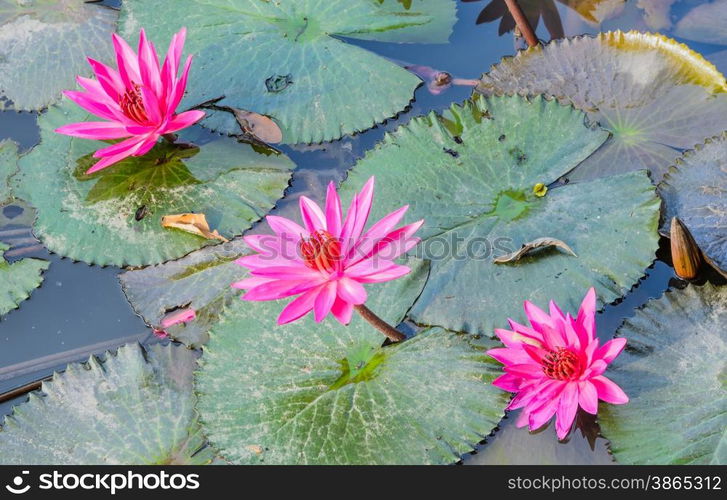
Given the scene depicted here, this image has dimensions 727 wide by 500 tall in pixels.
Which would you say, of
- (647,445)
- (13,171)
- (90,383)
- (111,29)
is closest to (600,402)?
(647,445)

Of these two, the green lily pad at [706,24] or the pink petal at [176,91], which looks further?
the green lily pad at [706,24]

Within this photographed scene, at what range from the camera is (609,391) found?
248 centimetres

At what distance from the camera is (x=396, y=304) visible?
2865 millimetres

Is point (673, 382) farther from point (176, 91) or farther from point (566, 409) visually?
point (176, 91)

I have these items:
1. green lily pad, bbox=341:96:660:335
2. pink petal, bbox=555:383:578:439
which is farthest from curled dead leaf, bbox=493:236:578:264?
pink petal, bbox=555:383:578:439

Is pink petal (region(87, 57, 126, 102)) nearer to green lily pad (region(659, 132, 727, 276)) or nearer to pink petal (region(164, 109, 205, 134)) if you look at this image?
pink petal (region(164, 109, 205, 134))

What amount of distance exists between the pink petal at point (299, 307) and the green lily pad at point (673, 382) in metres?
1.10

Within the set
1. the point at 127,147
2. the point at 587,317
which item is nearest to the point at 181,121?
the point at 127,147

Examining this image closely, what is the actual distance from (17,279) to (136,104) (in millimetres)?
912

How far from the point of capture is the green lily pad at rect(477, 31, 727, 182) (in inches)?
132

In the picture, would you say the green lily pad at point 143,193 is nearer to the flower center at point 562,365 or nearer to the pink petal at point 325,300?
the pink petal at point 325,300

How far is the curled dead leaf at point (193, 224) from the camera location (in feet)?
10.7

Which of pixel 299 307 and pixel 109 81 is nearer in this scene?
pixel 299 307

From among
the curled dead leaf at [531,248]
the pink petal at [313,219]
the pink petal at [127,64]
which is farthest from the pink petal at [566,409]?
the pink petal at [127,64]
